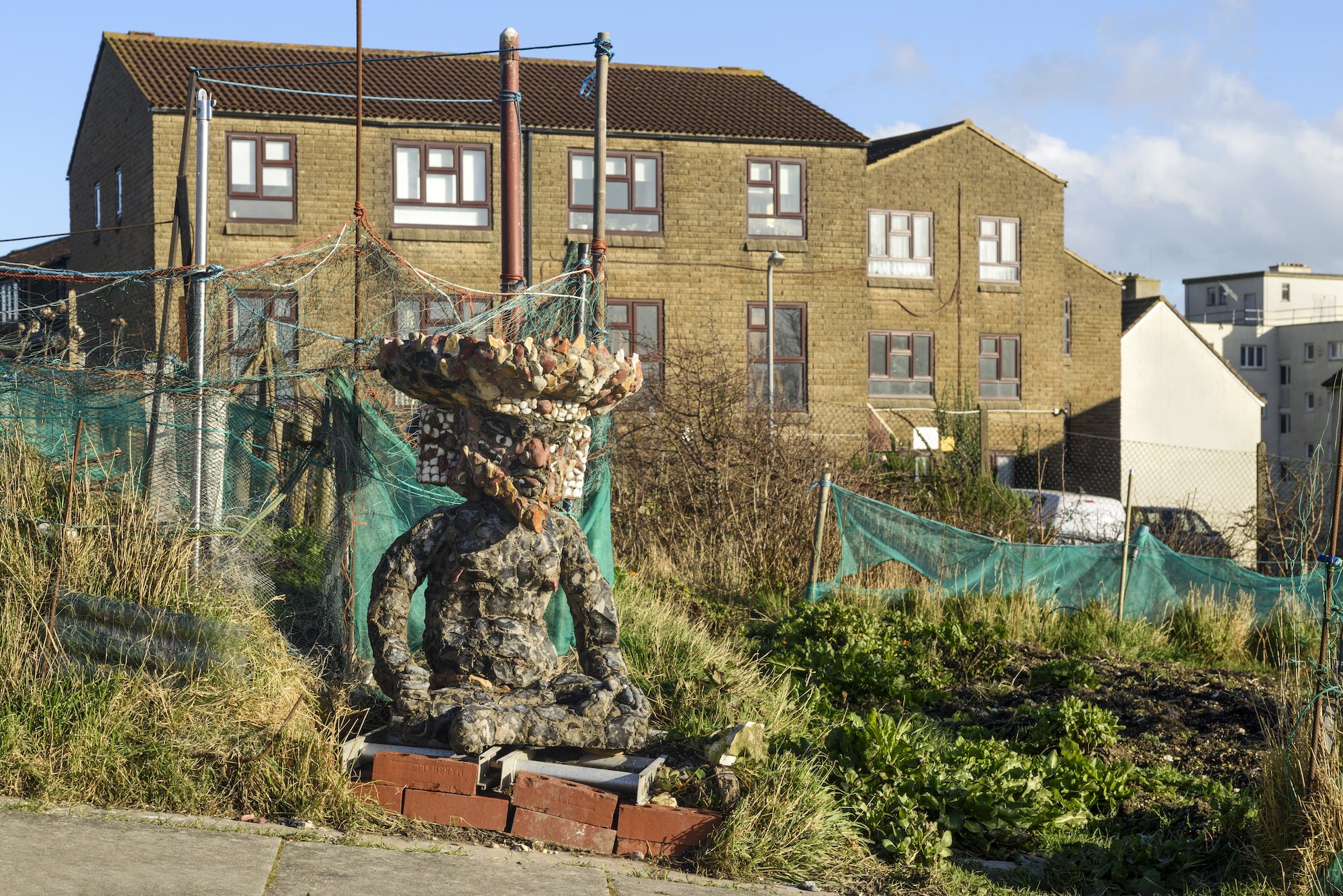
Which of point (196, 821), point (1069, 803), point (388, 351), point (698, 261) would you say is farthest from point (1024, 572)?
point (698, 261)

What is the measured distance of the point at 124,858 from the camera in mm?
4680

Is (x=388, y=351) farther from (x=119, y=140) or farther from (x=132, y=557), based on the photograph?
(x=119, y=140)

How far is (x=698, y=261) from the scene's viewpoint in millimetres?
26859

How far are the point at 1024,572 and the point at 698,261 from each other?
1630 cm

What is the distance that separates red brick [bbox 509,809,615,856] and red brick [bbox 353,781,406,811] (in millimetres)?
507

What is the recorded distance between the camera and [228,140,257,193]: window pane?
2434 cm

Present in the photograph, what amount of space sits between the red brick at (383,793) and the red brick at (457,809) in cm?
4

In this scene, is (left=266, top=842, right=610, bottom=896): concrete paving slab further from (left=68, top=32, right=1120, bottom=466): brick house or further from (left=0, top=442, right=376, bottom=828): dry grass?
(left=68, top=32, right=1120, bottom=466): brick house

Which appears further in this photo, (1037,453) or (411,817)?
(1037,453)

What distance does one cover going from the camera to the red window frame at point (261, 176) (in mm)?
24375

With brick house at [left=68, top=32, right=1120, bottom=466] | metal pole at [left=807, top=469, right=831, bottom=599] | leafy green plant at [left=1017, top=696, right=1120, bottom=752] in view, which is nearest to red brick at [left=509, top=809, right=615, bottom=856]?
leafy green plant at [left=1017, top=696, right=1120, bottom=752]

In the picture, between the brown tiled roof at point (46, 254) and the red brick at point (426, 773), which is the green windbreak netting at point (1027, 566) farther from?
the brown tiled roof at point (46, 254)

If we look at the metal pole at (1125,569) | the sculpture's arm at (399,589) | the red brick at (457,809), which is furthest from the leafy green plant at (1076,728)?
the metal pole at (1125,569)

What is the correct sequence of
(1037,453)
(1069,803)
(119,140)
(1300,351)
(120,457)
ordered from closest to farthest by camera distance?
(1069,803)
(120,457)
(119,140)
(1037,453)
(1300,351)
